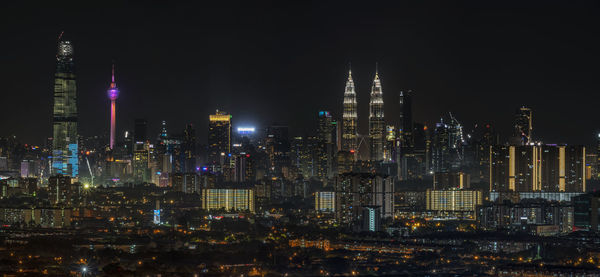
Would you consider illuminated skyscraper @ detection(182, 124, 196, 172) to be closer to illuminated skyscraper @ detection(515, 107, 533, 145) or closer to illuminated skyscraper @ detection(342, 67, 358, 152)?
illuminated skyscraper @ detection(342, 67, 358, 152)

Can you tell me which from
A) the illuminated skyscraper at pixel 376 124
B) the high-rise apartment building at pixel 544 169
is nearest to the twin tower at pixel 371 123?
the illuminated skyscraper at pixel 376 124

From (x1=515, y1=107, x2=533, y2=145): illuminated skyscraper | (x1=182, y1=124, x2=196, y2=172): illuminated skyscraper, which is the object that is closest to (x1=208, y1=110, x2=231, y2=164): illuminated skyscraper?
(x1=182, y1=124, x2=196, y2=172): illuminated skyscraper

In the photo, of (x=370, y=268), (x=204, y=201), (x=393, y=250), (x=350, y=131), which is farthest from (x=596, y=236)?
(x=350, y=131)

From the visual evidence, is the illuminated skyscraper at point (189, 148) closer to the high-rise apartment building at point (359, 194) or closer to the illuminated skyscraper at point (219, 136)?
the illuminated skyscraper at point (219, 136)

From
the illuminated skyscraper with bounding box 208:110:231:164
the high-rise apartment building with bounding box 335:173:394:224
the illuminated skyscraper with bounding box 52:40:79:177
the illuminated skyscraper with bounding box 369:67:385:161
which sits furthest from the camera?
the illuminated skyscraper with bounding box 208:110:231:164

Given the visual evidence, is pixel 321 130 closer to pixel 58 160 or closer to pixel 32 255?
pixel 58 160

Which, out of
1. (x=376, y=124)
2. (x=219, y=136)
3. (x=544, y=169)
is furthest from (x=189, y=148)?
(x=544, y=169)
